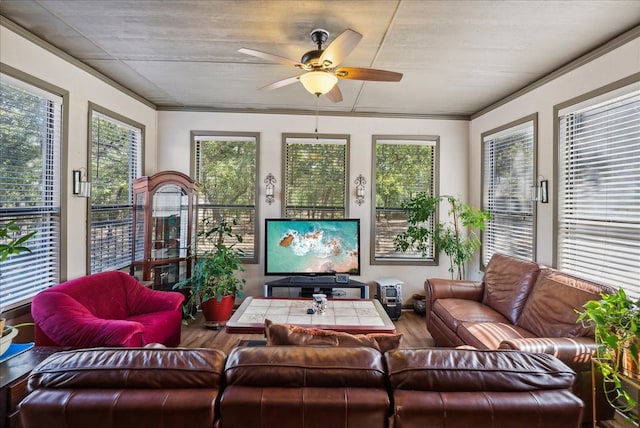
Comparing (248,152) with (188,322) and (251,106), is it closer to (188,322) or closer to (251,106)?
(251,106)

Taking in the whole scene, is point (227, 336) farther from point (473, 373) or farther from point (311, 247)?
point (473, 373)

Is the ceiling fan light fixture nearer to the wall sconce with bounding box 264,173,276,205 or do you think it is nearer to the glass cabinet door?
the wall sconce with bounding box 264,173,276,205

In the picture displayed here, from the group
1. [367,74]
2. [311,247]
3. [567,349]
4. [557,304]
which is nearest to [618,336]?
[567,349]

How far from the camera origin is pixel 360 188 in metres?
4.53

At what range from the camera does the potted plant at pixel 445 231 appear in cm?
407

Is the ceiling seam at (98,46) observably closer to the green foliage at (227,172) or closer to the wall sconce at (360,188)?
the green foliage at (227,172)

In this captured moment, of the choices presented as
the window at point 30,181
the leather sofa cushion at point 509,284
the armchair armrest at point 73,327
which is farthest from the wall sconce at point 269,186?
the leather sofa cushion at point 509,284

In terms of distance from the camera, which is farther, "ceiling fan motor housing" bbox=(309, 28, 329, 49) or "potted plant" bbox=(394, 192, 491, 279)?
"potted plant" bbox=(394, 192, 491, 279)

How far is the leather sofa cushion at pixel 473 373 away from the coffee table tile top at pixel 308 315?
1444mm

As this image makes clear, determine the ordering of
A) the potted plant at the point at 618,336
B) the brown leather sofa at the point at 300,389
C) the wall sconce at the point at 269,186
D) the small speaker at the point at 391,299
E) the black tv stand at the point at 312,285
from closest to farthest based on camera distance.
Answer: the brown leather sofa at the point at 300,389 < the potted plant at the point at 618,336 < the black tv stand at the point at 312,285 < the small speaker at the point at 391,299 < the wall sconce at the point at 269,186

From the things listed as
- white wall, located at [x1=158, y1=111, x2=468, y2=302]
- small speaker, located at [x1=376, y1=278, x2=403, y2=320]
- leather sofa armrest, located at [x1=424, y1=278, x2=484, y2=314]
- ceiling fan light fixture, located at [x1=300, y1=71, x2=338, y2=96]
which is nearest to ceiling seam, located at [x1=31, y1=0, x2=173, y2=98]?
white wall, located at [x1=158, y1=111, x2=468, y2=302]

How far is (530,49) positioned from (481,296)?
2.40m

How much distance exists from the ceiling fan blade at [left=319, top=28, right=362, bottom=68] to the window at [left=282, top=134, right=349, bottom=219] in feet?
7.40

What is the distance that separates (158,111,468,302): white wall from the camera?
4.49 meters
